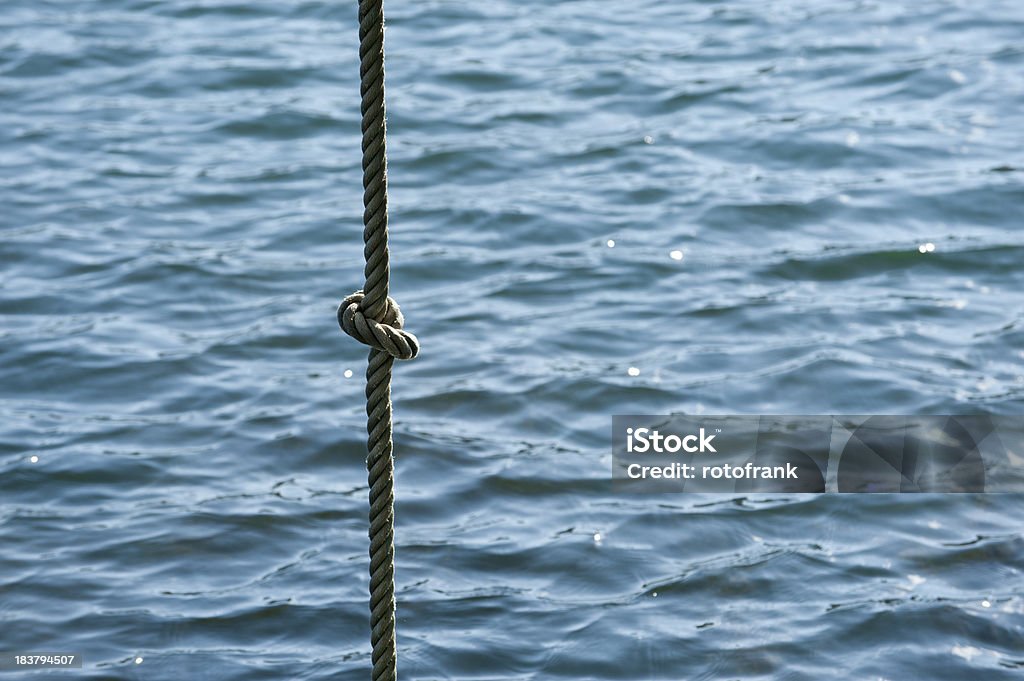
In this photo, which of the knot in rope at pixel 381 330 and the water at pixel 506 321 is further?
the water at pixel 506 321

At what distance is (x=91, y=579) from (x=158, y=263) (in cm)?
229

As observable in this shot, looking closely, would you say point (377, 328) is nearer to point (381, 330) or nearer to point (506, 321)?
point (381, 330)

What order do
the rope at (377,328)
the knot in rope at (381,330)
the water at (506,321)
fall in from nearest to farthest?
the rope at (377,328), the knot in rope at (381,330), the water at (506,321)

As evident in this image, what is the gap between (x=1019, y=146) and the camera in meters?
7.73

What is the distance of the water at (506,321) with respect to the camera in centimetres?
470

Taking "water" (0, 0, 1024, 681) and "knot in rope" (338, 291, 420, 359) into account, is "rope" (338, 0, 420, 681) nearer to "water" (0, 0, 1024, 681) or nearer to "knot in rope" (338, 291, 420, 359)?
"knot in rope" (338, 291, 420, 359)

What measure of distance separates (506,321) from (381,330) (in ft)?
13.0

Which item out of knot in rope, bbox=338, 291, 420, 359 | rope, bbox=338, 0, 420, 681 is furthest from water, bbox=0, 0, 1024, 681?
knot in rope, bbox=338, 291, 420, 359

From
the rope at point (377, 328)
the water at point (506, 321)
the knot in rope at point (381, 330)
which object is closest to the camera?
the rope at point (377, 328)

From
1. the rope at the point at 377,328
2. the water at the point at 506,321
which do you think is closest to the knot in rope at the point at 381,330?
the rope at the point at 377,328

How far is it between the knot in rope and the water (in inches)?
86.6

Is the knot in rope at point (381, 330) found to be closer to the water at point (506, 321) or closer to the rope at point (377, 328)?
the rope at point (377, 328)

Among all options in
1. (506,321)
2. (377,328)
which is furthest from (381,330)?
(506,321)

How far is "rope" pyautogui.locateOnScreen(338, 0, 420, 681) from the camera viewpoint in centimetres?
232
